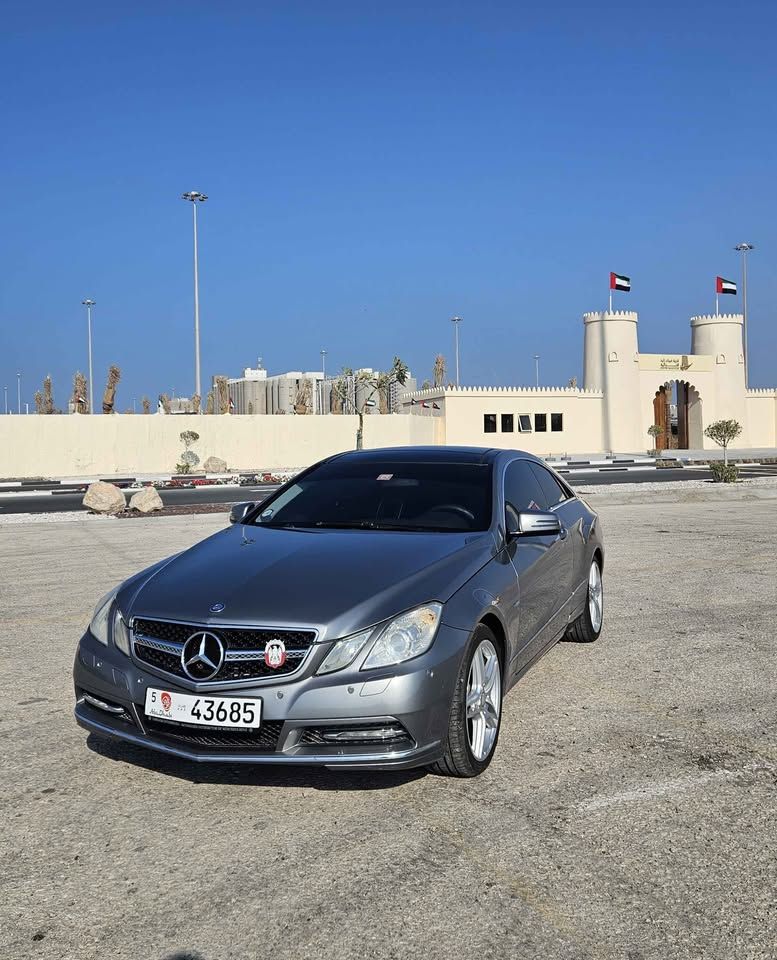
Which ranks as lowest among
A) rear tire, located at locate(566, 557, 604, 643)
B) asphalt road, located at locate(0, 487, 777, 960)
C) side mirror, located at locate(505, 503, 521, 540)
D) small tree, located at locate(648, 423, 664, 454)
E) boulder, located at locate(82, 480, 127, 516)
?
asphalt road, located at locate(0, 487, 777, 960)

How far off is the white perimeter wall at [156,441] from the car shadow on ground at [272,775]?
37801mm

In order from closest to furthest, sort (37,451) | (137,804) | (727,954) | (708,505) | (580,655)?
(727,954)
(137,804)
(580,655)
(708,505)
(37,451)

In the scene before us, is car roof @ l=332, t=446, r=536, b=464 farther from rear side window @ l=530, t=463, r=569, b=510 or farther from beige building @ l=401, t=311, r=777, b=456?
beige building @ l=401, t=311, r=777, b=456

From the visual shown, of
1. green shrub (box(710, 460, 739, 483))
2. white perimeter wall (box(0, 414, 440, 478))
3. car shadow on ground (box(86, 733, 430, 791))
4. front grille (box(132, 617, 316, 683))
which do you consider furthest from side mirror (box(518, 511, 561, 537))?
white perimeter wall (box(0, 414, 440, 478))

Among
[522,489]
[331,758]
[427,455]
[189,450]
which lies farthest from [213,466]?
[331,758]

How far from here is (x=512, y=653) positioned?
4789mm

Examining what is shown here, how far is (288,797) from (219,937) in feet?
3.75

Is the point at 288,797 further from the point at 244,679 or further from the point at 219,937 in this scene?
the point at 219,937

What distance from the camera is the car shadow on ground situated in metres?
4.22

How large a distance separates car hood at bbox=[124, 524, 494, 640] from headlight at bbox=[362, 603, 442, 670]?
0.05 meters

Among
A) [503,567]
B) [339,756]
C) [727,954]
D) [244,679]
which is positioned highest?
[503,567]

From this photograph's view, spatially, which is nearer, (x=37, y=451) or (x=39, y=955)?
(x=39, y=955)

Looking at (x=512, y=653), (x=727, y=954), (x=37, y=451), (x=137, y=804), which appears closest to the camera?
(x=727, y=954)

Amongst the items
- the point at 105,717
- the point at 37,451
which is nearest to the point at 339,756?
the point at 105,717
